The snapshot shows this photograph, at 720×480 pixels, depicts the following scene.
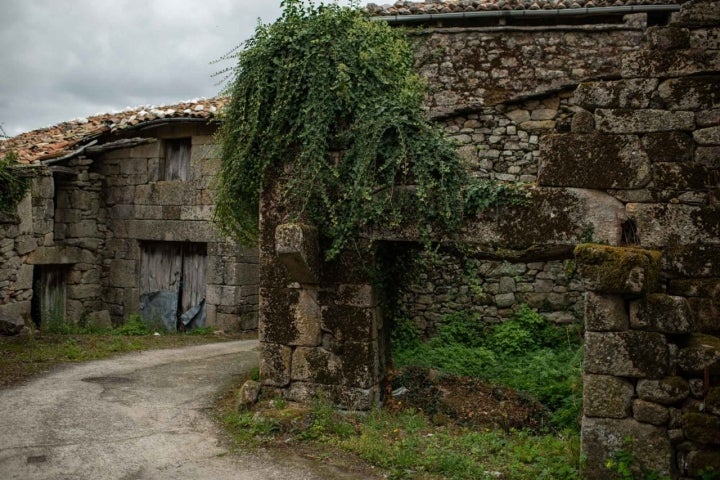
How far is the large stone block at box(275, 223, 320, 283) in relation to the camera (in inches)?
208

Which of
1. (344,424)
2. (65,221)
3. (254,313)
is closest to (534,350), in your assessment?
(344,424)

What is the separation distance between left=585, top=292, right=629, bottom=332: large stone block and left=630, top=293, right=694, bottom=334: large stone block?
0.26 feet

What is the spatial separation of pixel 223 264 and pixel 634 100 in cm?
792

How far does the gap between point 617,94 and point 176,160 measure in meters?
8.87

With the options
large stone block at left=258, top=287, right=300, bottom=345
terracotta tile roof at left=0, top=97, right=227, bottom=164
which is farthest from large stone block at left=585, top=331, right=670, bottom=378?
terracotta tile roof at left=0, top=97, right=227, bottom=164

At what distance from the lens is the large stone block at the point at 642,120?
14.8 feet

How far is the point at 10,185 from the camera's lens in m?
9.74

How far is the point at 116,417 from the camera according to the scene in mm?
5684

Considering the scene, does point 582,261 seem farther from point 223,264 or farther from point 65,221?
point 65,221

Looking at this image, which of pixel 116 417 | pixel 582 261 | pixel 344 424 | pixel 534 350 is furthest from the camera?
pixel 534 350

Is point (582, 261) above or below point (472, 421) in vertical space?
above

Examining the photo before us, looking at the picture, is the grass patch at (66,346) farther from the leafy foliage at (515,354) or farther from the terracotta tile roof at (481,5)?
the terracotta tile roof at (481,5)

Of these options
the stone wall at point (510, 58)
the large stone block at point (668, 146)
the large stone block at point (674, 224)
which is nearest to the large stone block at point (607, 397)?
the large stone block at point (674, 224)

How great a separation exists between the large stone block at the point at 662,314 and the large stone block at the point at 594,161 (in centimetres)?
89
